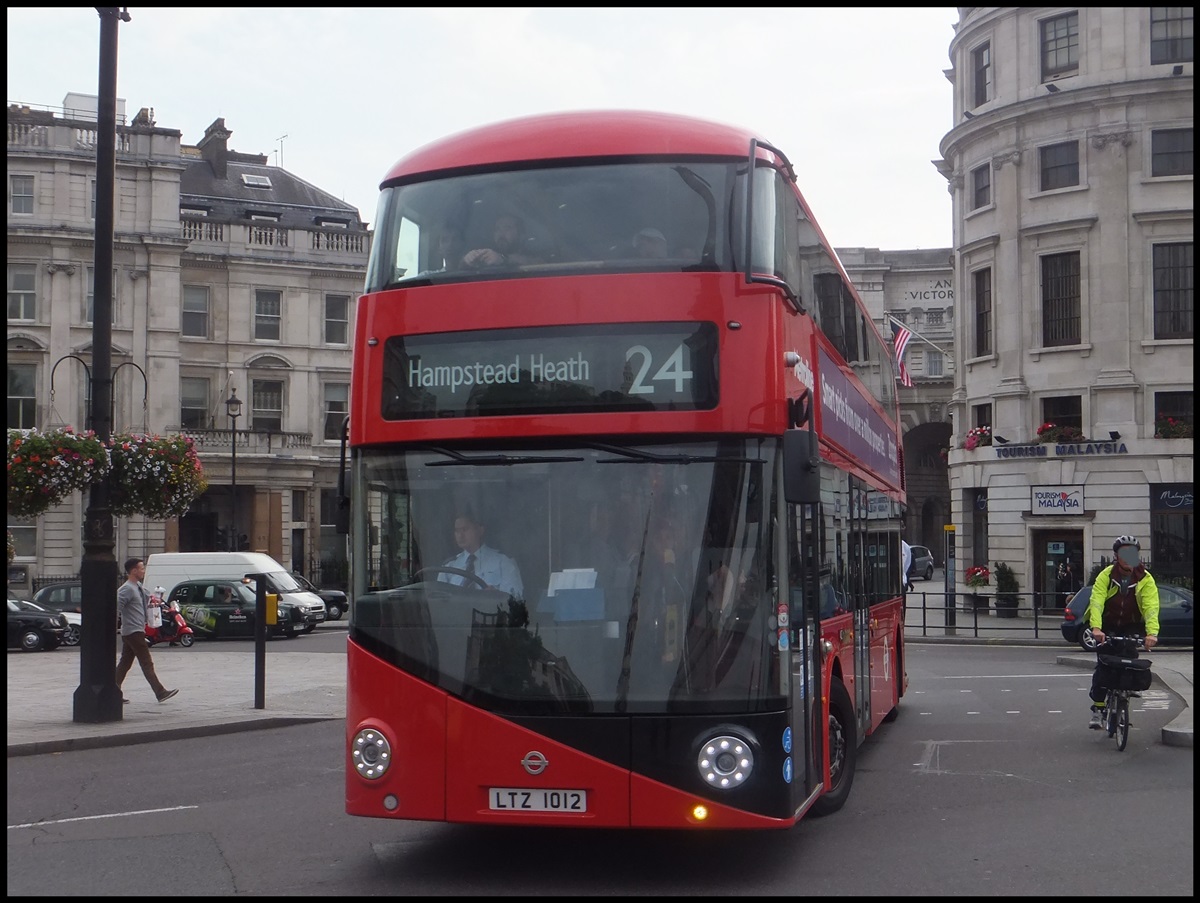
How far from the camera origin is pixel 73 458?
1574 centimetres

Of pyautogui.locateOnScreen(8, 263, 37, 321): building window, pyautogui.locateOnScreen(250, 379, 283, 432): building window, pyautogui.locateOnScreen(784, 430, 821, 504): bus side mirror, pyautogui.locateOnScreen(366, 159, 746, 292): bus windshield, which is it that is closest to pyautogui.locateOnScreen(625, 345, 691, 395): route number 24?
pyautogui.locateOnScreen(366, 159, 746, 292): bus windshield

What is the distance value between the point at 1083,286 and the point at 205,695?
28.7 metres

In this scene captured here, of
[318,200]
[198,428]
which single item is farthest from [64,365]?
[318,200]

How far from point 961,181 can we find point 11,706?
1318 inches

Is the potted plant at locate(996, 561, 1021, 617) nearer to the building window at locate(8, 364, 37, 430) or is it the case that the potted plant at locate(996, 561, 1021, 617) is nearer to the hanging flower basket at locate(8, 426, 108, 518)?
the hanging flower basket at locate(8, 426, 108, 518)

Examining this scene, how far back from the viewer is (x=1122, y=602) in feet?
43.3

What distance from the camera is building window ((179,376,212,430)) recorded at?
5491 centimetres

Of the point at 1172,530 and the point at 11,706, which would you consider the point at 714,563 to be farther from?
the point at 1172,530

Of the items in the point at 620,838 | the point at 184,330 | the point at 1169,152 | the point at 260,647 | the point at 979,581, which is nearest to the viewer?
the point at 620,838

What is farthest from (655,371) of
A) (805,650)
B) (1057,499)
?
(1057,499)

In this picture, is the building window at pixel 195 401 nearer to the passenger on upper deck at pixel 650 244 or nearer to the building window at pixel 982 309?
the building window at pixel 982 309

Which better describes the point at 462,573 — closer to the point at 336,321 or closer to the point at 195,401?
the point at 195,401

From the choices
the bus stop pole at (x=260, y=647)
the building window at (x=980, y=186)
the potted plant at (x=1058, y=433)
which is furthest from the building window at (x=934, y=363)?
the bus stop pole at (x=260, y=647)

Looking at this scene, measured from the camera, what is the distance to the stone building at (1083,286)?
128 feet
